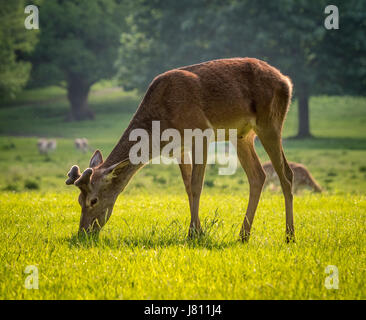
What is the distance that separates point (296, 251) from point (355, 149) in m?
19.6

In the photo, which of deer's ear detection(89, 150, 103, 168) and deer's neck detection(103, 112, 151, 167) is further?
deer's ear detection(89, 150, 103, 168)

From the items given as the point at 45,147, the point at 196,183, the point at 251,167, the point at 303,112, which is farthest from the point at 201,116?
the point at 303,112

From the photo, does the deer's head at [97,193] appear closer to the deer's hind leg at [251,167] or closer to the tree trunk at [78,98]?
the deer's hind leg at [251,167]

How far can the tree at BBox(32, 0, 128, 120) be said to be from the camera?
3925 centimetres

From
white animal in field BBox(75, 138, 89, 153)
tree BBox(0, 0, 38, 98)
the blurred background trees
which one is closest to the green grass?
white animal in field BBox(75, 138, 89, 153)

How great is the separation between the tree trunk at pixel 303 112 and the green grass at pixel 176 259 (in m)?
21.5

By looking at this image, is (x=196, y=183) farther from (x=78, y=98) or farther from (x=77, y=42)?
(x=78, y=98)

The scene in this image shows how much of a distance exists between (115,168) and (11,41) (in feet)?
86.3

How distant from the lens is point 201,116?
5676 millimetres

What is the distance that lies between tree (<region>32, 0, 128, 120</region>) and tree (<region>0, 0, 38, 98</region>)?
816 centimetres

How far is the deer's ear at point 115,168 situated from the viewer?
543 centimetres

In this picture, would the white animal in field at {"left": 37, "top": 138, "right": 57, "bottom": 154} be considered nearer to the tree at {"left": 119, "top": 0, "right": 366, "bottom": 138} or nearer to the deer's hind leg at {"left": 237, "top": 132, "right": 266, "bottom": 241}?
the tree at {"left": 119, "top": 0, "right": 366, "bottom": 138}

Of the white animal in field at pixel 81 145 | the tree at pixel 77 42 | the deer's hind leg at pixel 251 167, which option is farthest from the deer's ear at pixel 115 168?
the tree at pixel 77 42
